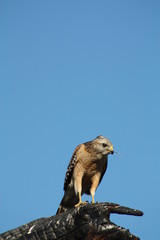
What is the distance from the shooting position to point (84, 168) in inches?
390

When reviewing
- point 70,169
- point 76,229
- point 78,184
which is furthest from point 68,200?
point 76,229

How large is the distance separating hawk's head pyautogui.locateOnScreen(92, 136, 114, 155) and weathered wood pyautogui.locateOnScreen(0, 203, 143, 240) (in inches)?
158

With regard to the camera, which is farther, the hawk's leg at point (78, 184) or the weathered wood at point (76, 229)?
the hawk's leg at point (78, 184)

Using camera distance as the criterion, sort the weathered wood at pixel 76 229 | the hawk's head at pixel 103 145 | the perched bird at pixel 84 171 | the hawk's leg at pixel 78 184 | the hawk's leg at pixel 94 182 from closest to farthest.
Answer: the weathered wood at pixel 76 229 → the hawk's head at pixel 103 145 → the hawk's leg at pixel 78 184 → the perched bird at pixel 84 171 → the hawk's leg at pixel 94 182

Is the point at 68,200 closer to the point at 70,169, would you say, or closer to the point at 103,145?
the point at 70,169

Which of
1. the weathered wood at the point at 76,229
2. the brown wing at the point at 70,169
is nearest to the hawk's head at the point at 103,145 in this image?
the brown wing at the point at 70,169

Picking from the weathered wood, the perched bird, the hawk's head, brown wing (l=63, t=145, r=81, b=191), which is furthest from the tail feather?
the weathered wood

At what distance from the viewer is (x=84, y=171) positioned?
32.5ft

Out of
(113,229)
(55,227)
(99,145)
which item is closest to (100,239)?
(113,229)

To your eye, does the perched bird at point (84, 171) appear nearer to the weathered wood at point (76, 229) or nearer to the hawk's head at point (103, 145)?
the hawk's head at point (103, 145)

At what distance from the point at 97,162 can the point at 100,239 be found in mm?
4613

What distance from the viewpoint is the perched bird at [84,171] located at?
9.70 meters

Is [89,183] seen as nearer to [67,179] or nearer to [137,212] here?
[67,179]

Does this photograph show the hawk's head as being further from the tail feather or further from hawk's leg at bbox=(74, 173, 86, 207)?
the tail feather
